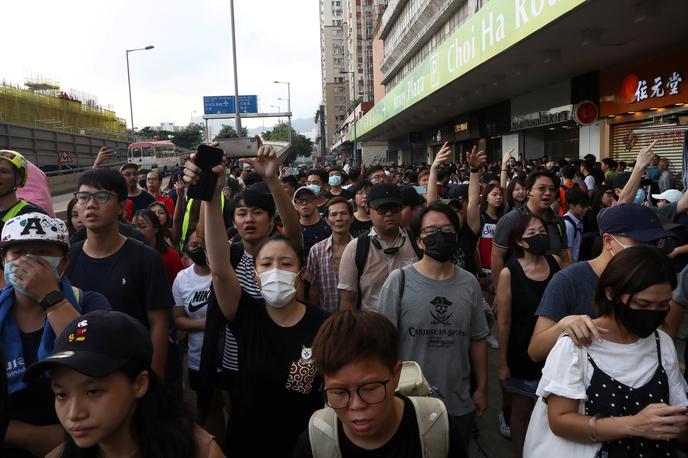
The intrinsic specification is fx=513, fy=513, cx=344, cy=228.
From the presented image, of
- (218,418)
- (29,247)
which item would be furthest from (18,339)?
(218,418)

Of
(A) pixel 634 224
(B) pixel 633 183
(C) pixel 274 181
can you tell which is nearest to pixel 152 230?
(C) pixel 274 181

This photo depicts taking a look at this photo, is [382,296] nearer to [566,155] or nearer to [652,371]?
[652,371]

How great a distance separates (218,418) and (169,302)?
980mm

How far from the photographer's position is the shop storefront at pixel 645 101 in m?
11.5

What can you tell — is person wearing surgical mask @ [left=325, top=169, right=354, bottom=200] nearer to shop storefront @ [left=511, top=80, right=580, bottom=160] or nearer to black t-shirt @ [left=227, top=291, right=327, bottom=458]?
black t-shirt @ [left=227, top=291, right=327, bottom=458]

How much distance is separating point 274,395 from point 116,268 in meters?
1.30

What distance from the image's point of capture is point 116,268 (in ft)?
9.93

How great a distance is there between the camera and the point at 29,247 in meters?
2.32

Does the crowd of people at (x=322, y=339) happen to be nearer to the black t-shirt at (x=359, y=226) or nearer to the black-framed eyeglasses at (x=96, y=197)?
the black-framed eyeglasses at (x=96, y=197)

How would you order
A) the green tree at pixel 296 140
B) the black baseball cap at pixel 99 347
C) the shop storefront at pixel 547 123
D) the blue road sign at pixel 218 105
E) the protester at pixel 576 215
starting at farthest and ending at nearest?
the green tree at pixel 296 140 < the blue road sign at pixel 218 105 < the shop storefront at pixel 547 123 < the protester at pixel 576 215 < the black baseball cap at pixel 99 347

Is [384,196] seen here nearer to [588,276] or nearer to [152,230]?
[588,276]

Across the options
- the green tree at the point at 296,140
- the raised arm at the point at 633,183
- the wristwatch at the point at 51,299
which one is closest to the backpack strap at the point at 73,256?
the wristwatch at the point at 51,299

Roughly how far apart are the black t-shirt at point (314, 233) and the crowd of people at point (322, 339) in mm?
1009

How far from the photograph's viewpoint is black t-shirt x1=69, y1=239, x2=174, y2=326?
2979mm
